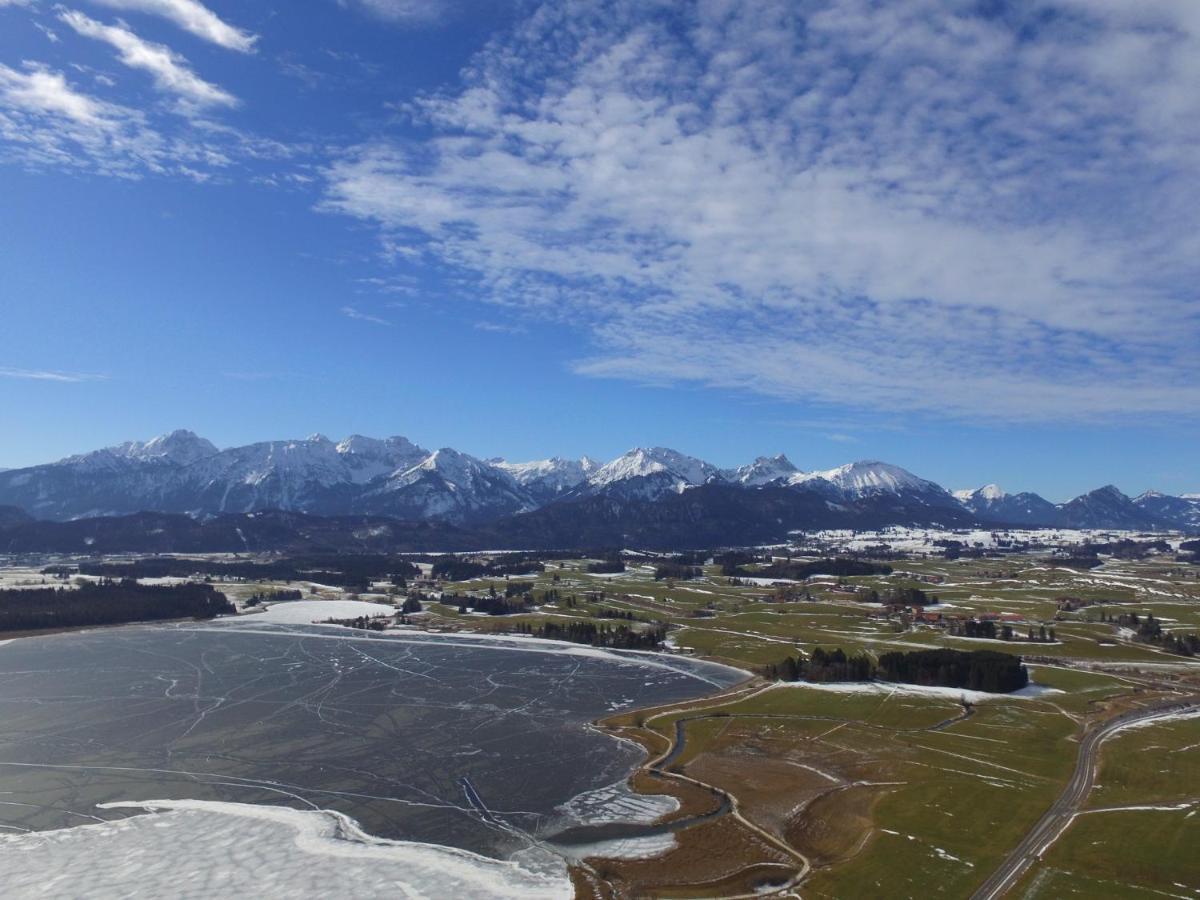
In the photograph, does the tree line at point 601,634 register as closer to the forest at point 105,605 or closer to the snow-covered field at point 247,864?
the forest at point 105,605

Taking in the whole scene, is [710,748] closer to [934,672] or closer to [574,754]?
[574,754]

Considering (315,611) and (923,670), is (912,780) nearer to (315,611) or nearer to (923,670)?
(923,670)

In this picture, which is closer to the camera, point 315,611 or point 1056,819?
point 1056,819

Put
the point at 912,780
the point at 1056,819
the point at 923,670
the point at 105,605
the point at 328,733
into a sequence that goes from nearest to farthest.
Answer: the point at 1056,819 < the point at 912,780 < the point at 328,733 < the point at 923,670 < the point at 105,605

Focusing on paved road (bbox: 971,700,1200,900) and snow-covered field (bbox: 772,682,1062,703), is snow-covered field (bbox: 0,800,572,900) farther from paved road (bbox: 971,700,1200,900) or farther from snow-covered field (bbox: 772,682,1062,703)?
snow-covered field (bbox: 772,682,1062,703)

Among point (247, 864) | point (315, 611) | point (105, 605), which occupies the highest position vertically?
point (105, 605)

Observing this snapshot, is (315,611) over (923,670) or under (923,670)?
over

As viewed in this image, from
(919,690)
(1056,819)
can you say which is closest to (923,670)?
(919,690)
